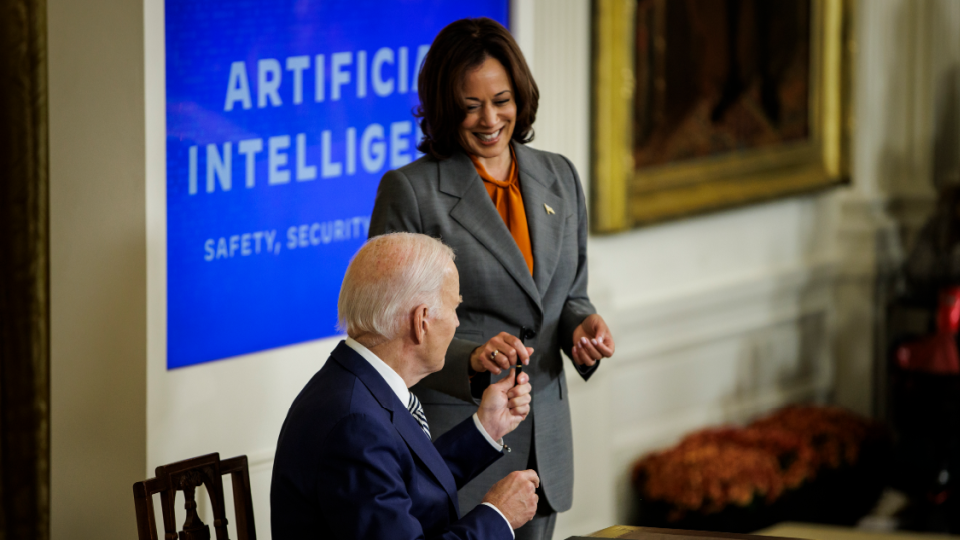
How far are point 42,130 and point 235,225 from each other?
65 cm

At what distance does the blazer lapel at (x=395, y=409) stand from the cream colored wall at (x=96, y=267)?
4.06 ft

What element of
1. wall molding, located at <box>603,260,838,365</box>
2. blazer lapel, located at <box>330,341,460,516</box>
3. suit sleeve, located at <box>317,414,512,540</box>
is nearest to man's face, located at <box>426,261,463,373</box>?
blazer lapel, located at <box>330,341,460,516</box>

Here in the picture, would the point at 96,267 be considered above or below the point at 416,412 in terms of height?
above

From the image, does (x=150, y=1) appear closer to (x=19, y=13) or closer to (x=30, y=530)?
(x=19, y=13)

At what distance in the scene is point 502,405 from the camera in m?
2.41

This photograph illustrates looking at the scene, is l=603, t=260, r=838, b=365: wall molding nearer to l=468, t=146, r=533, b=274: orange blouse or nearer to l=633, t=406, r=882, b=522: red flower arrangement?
l=633, t=406, r=882, b=522: red flower arrangement

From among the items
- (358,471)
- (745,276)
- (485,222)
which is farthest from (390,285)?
(745,276)

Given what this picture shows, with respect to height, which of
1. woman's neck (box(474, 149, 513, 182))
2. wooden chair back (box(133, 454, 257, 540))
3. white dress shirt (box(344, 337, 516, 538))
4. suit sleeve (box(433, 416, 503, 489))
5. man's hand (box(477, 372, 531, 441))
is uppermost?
woman's neck (box(474, 149, 513, 182))

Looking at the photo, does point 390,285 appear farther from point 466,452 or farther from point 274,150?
point 274,150

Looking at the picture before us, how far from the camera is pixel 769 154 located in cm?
591

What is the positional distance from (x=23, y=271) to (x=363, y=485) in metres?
1.46

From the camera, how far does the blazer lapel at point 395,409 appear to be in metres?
2.15

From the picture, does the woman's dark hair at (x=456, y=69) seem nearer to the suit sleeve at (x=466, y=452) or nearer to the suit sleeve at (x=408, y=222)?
the suit sleeve at (x=408, y=222)

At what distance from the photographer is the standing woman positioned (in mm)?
2682
